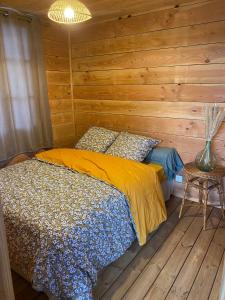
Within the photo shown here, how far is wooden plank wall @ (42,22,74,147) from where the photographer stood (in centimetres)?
298

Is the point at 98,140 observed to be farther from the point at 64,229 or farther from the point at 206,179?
the point at 64,229

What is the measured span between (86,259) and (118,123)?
1.93 m

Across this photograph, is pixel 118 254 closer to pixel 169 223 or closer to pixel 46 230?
pixel 46 230

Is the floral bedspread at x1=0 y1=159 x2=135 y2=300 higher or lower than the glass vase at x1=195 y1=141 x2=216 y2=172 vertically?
lower

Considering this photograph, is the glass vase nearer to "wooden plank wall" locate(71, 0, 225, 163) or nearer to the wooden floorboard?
"wooden plank wall" locate(71, 0, 225, 163)

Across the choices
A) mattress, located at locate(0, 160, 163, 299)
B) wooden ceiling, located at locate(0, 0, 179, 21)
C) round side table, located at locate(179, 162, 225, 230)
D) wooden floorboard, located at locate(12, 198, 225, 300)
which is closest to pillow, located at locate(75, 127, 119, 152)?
mattress, located at locate(0, 160, 163, 299)

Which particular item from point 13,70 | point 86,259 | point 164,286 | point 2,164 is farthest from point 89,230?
point 13,70

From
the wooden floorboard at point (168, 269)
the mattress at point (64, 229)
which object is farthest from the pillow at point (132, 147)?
the wooden floorboard at point (168, 269)

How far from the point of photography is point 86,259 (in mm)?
1437

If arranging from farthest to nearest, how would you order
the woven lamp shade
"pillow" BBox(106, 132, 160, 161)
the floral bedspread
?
1. "pillow" BBox(106, 132, 160, 161)
2. the woven lamp shade
3. the floral bedspread

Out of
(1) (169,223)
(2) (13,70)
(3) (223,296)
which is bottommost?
(1) (169,223)

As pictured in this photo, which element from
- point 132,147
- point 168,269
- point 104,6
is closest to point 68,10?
point 104,6

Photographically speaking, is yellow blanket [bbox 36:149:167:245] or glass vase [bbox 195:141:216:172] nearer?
yellow blanket [bbox 36:149:167:245]

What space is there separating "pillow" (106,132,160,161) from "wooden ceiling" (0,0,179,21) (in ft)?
4.33
